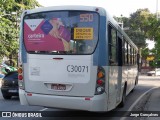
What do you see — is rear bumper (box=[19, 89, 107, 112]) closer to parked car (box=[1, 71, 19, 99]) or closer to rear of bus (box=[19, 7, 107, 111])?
rear of bus (box=[19, 7, 107, 111])

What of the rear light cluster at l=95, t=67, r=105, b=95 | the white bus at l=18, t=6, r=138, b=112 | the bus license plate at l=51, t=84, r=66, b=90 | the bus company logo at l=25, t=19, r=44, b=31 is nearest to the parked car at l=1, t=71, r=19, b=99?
the white bus at l=18, t=6, r=138, b=112

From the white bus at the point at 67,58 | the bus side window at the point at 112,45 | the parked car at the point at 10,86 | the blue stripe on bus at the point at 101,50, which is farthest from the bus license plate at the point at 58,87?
the parked car at the point at 10,86

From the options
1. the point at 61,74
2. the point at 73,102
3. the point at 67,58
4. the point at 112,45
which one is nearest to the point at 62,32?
the point at 67,58

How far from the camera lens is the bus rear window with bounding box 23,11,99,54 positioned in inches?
351

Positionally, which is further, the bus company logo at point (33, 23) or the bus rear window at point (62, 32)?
the bus company logo at point (33, 23)

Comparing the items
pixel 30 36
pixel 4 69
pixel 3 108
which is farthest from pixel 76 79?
pixel 4 69

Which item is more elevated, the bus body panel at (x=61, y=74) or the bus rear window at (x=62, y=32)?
the bus rear window at (x=62, y=32)

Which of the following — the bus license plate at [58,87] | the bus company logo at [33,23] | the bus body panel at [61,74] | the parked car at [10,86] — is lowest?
the parked car at [10,86]

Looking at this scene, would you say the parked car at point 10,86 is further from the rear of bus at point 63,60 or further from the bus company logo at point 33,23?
the bus company logo at point 33,23

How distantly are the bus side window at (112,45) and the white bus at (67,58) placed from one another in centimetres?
6

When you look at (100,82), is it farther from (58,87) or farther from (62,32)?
(62,32)

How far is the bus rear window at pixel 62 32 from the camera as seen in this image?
891 cm

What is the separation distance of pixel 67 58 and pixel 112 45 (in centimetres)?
162

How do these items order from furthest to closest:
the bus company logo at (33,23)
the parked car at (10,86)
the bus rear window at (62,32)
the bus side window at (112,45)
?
1. the parked car at (10,86)
2. the bus side window at (112,45)
3. the bus company logo at (33,23)
4. the bus rear window at (62,32)
